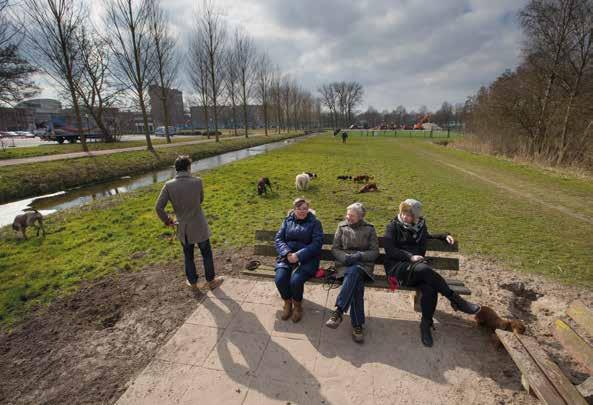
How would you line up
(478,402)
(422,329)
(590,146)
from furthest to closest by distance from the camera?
(590,146), (422,329), (478,402)

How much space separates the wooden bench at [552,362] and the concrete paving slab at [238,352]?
97.4 inches

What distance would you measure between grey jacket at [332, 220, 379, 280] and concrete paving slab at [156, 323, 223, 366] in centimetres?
172

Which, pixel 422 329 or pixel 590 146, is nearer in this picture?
pixel 422 329

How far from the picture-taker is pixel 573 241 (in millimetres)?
6312

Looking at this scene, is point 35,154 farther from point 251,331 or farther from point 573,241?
point 573,241

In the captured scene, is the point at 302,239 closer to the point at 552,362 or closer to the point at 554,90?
the point at 552,362

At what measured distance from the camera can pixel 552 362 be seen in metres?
2.59

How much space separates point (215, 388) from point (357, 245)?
2.28m

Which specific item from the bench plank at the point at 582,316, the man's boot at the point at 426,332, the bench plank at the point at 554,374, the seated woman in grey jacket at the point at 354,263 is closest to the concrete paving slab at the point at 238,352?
the seated woman in grey jacket at the point at 354,263

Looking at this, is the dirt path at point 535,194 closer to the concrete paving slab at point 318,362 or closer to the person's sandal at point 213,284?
the concrete paving slab at point 318,362

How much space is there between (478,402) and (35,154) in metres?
25.3

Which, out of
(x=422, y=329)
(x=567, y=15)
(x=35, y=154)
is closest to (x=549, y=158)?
(x=567, y=15)

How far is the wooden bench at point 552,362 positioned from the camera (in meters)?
2.26

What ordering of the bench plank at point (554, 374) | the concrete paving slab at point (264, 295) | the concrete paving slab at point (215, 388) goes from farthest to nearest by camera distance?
the concrete paving slab at point (264, 295) < the concrete paving slab at point (215, 388) < the bench plank at point (554, 374)
